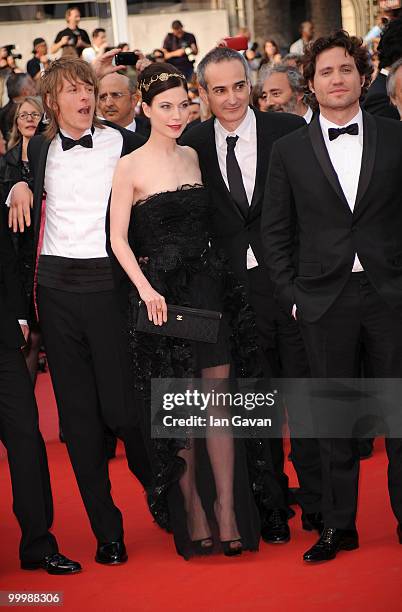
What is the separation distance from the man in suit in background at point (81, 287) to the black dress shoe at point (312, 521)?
2.60 feet

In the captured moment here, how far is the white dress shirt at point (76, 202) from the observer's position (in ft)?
15.5

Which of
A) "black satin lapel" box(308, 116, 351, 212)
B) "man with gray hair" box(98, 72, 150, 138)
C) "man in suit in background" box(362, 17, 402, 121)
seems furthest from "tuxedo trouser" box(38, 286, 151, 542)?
"man with gray hair" box(98, 72, 150, 138)

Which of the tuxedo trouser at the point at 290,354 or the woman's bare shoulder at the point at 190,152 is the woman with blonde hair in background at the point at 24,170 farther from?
the tuxedo trouser at the point at 290,354

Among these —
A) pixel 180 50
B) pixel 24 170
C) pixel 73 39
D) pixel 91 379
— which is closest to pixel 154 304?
pixel 91 379

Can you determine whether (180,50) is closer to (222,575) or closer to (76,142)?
(76,142)

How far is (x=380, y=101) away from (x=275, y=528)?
104 inches

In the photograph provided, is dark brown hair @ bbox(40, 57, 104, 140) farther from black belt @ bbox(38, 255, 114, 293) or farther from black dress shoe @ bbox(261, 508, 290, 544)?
black dress shoe @ bbox(261, 508, 290, 544)

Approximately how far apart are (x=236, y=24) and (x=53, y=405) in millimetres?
17766

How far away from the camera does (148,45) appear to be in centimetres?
2283

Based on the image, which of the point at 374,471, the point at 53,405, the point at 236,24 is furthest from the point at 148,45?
the point at 374,471

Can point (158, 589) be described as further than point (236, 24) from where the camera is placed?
No

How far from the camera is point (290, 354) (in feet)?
16.2

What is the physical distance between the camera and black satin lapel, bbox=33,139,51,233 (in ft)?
15.6

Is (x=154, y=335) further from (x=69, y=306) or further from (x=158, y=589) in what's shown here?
(x=158, y=589)
